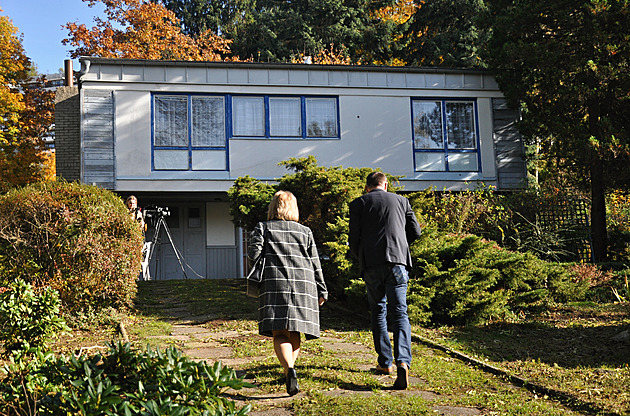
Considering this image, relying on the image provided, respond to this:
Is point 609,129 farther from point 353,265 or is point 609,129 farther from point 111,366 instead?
point 111,366

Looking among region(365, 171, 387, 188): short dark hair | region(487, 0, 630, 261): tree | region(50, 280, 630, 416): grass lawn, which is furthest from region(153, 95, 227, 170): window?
region(365, 171, 387, 188): short dark hair

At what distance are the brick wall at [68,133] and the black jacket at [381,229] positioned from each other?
13.1 metres

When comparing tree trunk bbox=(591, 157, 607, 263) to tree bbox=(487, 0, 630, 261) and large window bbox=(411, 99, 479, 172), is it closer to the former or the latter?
tree bbox=(487, 0, 630, 261)

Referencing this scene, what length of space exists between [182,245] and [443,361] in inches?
540

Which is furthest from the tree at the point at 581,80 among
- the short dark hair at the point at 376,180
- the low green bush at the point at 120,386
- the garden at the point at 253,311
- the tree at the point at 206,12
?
the tree at the point at 206,12

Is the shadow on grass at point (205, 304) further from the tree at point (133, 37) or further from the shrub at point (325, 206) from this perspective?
the tree at point (133, 37)

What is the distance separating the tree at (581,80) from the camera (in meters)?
13.7

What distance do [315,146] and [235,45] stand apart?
1626cm

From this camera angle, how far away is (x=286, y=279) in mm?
5113

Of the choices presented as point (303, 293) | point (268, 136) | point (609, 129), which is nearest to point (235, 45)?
point (268, 136)

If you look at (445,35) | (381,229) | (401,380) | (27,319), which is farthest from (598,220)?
(445,35)

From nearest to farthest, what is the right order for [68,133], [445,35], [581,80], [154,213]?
[581,80], [68,133], [154,213], [445,35]

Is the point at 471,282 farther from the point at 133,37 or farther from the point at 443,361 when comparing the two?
the point at 133,37

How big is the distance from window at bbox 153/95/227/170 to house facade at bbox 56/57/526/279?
0.09 feet
